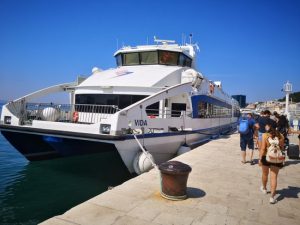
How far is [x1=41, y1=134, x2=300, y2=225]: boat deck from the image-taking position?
153 inches

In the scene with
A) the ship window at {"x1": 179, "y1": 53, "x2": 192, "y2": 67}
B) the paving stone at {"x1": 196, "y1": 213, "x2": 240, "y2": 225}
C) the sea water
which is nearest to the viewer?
the paving stone at {"x1": 196, "y1": 213, "x2": 240, "y2": 225}

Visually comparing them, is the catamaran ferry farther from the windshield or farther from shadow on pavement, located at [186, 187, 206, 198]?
shadow on pavement, located at [186, 187, 206, 198]

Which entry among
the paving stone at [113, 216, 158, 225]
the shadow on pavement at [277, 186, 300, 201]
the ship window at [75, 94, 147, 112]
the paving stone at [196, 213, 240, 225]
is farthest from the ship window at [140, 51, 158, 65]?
the paving stone at [113, 216, 158, 225]

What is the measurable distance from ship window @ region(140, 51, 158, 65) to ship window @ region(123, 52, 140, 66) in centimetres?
26

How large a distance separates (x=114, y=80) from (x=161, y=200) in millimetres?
6377

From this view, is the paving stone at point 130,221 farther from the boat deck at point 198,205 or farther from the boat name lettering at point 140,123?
the boat name lettering at point 140,123

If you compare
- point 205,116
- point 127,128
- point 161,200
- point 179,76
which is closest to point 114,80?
point 179,76

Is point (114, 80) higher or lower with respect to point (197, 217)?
higher

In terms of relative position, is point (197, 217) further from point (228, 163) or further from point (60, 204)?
point (228, 163)

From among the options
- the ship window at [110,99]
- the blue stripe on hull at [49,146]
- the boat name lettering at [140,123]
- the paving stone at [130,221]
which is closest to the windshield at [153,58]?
the ship window at [110,99]

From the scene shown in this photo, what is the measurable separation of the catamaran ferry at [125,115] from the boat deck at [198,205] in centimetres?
161

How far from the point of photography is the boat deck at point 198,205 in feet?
12.7

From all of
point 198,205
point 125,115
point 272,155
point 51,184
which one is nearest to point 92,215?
point 198,205

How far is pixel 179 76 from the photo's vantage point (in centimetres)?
1085
